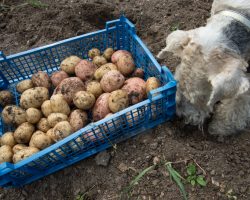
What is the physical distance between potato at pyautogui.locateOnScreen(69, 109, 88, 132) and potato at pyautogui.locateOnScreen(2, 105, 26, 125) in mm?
467

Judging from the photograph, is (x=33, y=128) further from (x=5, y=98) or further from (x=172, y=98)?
(x=172, y=98)

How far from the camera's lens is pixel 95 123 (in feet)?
6.98

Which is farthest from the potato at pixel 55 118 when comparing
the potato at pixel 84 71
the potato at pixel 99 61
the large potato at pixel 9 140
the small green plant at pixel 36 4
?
the small green plant at pixel 36 4

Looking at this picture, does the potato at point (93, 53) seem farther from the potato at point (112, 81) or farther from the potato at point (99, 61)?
the potato at point (112, 81)

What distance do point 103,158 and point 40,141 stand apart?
0.57 metres

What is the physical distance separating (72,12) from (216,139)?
254cm

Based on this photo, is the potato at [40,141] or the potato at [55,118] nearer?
the potato at [40,141]

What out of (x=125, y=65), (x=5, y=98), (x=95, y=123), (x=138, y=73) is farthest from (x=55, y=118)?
(x=138, y=73)

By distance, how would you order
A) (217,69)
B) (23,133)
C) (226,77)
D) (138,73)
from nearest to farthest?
(226,77), (217,69), (23,133), (138,73)

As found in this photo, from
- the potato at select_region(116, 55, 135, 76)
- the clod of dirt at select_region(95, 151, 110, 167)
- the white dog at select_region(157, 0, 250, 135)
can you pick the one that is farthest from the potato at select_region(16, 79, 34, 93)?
the white dog at select_region(157, 0, 250, 135)

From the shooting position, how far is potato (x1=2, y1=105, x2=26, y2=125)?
2479 millimetres

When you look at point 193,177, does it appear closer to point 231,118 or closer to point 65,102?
point 231,118

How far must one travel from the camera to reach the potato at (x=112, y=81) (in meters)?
2.46

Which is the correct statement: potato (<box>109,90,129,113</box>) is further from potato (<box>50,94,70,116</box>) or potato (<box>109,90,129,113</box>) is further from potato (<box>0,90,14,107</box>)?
potato (<box>0,90,14,107</box>)
